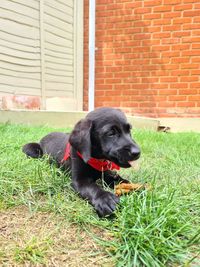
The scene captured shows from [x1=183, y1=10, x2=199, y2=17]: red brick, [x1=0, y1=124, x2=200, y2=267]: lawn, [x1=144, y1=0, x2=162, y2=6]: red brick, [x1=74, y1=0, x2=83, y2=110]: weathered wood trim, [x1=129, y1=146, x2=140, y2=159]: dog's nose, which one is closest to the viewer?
[x1=0, y1=124, x2=200, y2=267]: lawn

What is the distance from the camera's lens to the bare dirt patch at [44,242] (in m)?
1.59

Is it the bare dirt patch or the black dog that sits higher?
the black dog

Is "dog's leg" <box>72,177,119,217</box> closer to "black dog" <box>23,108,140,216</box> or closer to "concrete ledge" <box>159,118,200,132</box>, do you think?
"black dog" <box>23,108,140,216</box>

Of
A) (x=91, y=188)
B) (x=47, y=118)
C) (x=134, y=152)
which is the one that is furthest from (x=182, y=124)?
(x=91, y=188)

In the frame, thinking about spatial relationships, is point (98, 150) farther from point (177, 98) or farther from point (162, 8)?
point (162, 8)

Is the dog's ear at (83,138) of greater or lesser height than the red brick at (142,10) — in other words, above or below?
below

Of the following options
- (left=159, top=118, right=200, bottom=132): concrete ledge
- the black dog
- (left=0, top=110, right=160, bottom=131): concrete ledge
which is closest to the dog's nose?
the black dog

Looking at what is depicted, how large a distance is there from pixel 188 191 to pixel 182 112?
183 inches

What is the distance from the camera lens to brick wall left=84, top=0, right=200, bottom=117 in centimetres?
668

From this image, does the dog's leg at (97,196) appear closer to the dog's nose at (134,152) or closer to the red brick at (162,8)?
the dog's nose at (134,152)

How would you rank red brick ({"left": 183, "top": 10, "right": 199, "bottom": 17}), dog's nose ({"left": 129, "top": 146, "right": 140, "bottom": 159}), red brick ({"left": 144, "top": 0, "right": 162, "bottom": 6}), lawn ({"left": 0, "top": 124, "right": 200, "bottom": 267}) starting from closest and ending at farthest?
lawn ({"left": 0, "top": 124, "right": 200, "bottom": 267}) → dog's nose ({"left": 129, "top": 146, "right": 140, "bottom": 159}) → red brick ({"left": 183, "top": 10, "right": 199, "bottom": 17}) → red brick ({"left": 144, "top": 0, "right": 162, "bottom": 6})

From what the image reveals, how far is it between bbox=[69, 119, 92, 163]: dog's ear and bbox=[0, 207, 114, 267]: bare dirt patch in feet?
1.49

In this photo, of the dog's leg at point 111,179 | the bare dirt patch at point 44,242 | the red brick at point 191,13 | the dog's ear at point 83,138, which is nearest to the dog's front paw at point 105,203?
the bare dirt patch at point 44,242

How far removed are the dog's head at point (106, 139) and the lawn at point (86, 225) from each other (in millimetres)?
290
